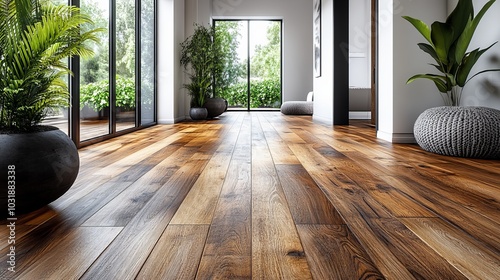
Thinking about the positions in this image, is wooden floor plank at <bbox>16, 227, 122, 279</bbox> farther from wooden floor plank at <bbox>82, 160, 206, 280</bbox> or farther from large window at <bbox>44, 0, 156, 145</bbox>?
large window at <bbox>44, 0, 156, 145</bbox>

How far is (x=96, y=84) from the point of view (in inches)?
105

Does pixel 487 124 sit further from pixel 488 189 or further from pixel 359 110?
pixel 359 110

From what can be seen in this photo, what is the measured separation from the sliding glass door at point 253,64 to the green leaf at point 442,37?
18.3 feet

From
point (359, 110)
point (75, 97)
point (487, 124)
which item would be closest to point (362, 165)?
point (487, 124)

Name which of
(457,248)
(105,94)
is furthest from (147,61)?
(457,248)

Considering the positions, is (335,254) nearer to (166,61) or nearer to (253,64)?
(166,61)

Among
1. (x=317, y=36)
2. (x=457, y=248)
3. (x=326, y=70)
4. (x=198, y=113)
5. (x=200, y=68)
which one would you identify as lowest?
(x=457, y=248)

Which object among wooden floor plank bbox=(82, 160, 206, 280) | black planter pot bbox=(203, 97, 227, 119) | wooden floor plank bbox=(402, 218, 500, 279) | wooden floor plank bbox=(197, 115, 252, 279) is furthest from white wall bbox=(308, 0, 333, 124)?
wooden floor plank bbox=(402, 218, 500, 279)

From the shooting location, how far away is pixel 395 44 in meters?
2.58

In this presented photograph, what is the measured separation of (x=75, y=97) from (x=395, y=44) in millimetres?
1905

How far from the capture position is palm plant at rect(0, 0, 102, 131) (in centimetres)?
99

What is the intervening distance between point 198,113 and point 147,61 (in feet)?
3.74

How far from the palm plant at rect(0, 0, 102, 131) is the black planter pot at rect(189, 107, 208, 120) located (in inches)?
157

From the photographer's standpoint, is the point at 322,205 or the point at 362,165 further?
the point at 362,165
